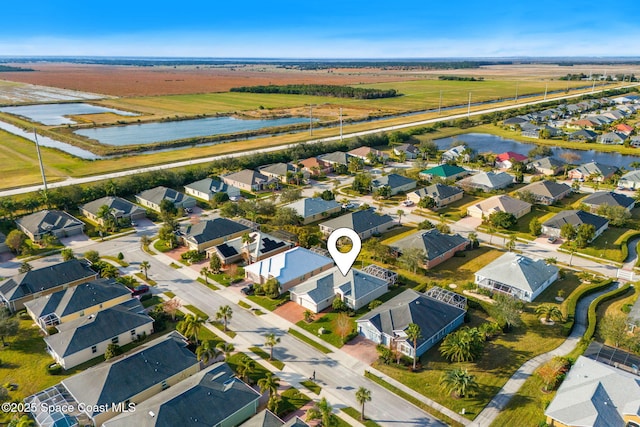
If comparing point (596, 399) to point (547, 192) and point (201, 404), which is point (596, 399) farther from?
point (547, 192)

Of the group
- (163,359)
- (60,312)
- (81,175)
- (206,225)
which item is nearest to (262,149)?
(81,175)

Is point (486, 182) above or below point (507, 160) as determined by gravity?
below

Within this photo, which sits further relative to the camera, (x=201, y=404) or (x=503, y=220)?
(x=503, y=220)

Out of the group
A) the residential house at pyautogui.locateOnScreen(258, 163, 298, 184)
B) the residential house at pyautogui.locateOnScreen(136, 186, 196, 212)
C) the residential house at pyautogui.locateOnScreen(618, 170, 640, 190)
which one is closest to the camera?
the residential house at pyautogui.locateOnScreen(136, 186, 196, 212)

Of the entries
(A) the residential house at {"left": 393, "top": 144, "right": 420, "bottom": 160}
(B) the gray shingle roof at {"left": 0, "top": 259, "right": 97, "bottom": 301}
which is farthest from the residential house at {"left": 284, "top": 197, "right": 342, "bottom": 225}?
(A) the residential house at {"left": 393, "top": 144, "right": 420, "bottom": 160}

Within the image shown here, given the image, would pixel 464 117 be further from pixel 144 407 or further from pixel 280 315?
pixel 144 407

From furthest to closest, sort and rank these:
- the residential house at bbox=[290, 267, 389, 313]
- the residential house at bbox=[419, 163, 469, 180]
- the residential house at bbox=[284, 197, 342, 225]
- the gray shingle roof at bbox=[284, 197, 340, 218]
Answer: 1. the residential house at bbox=[419, 163, 469, 180]
2. the gray shingle roof at bbox=[284, 197, 340, 218]
3. the residential house at bbox=[284, 197, 342, 225]
4. the residential house at bbox=[290, 267, 389, 313]

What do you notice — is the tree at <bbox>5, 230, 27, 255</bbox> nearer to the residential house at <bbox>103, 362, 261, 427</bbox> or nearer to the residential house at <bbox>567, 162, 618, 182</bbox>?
the residential house at <bbox>103, 362, 261, 427</bbox>

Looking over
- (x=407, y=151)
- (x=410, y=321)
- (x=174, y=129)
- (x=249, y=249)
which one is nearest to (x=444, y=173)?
(x=407, y=151)
